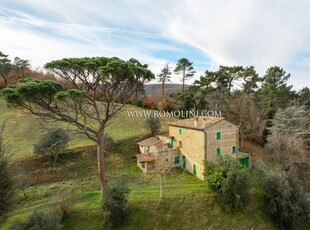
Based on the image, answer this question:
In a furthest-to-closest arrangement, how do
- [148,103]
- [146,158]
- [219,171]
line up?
[148,103]
[146,158]
[219,171]

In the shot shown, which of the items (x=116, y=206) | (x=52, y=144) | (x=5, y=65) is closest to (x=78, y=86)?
(x=116, y=206)

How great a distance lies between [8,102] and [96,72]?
20.4ft

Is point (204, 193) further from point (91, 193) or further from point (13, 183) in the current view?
point (13, 183)

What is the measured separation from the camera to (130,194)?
1830cm

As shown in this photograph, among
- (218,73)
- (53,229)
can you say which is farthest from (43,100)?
(218,73)

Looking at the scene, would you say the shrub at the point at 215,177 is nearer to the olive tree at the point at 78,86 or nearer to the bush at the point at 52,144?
the olive tree at the point at 78,86

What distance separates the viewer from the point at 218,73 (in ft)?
127

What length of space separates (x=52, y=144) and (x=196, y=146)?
56.3ft

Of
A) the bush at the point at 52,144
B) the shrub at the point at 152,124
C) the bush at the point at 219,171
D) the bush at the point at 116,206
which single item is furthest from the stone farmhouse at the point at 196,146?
the bush at the point at 52,144

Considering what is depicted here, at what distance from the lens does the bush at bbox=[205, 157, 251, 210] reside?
1638 centimetres

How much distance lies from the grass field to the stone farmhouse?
153cm

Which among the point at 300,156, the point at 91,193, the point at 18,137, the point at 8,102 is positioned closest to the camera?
the point at 8,102

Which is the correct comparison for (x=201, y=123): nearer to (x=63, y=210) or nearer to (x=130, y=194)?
(x=130, y=194)

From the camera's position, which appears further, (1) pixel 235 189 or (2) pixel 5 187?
(1) pixel 235 189
